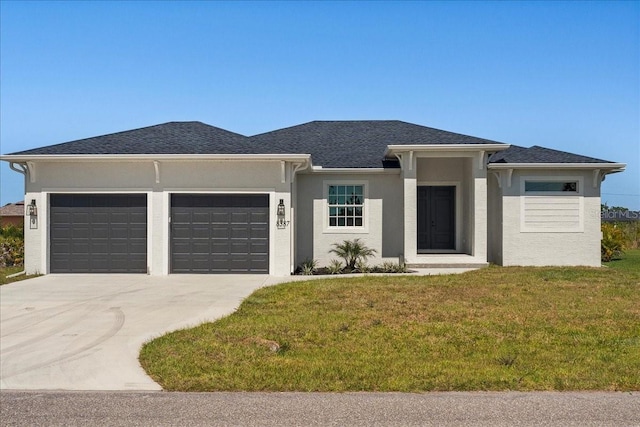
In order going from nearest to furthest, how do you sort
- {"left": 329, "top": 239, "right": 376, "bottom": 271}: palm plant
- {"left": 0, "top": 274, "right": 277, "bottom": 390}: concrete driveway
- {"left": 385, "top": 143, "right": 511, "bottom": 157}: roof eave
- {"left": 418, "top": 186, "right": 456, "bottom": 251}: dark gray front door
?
{"left": 0, "top": 274, "right": 277, "bottom": 390}: concrete driveway, {"left": 385, "top": 143, "right": 511, "bottom": 157}: roof eave, {"left": 329, "top": 239, "right": 376, "bottom": 271}: palm plant, {"left": 418, "top": 186, "right": 456, "bottom": 251}: dark gray front door

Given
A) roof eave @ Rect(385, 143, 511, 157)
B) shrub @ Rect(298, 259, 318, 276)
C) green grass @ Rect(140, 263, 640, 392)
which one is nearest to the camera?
green grass @ Rect(140, 263, 640, 392)

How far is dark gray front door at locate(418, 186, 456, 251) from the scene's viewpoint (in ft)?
58.6

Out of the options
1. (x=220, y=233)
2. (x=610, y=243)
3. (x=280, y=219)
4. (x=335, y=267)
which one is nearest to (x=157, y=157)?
(x=220, y=233)

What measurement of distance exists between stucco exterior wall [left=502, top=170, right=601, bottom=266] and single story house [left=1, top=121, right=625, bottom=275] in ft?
0.10

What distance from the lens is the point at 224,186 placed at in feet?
47.3

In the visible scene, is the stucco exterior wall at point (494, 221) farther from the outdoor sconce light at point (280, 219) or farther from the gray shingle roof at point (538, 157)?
the outdoor sconce light at point (280, 219)

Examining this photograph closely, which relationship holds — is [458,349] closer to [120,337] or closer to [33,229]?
[120,337]

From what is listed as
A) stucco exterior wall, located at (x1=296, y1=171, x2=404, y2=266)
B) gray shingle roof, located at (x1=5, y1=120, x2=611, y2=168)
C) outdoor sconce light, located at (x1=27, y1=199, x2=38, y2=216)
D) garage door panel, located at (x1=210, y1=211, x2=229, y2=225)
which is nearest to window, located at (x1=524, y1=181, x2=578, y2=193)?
gray shingle roof, located at (x1=5, y1=120, x2=611, y2=168)

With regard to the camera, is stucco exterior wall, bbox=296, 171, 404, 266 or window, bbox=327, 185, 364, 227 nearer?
stucco exterior wall, bbox=296, 171, 404, 266

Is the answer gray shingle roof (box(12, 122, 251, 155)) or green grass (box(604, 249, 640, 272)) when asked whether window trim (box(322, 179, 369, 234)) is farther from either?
green grass (box(604, 249, 640, 272))

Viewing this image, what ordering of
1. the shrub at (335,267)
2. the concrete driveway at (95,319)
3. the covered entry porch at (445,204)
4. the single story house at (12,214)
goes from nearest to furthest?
the concrete driveway at (95,319), the shrub at (335,267), the covered entry porch at (445,204), the single story house at (12,214)

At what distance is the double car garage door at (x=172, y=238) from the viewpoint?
14477 millimetres

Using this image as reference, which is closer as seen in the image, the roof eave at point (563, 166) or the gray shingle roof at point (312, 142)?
the gray shingle roof at point (312, 142)

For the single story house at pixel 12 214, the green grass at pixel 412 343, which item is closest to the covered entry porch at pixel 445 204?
the green grass at pixel 412 343
